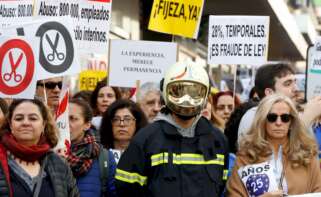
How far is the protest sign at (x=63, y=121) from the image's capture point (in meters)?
7.08

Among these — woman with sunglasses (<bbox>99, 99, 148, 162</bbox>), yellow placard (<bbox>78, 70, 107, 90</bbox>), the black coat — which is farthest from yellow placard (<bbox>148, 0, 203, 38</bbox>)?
the black coat

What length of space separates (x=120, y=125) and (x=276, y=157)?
1.73 metres

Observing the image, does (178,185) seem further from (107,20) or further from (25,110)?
(107,20)

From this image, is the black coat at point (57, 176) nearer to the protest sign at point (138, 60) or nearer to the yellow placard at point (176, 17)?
the protest sign at point (138, 60)

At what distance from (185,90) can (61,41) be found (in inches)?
79.5

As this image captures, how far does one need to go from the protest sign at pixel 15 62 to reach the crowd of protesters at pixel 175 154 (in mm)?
242

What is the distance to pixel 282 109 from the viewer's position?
254 inches

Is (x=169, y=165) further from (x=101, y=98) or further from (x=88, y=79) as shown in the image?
(x=88, y=79)

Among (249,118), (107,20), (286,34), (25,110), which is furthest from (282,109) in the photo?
(286,34)

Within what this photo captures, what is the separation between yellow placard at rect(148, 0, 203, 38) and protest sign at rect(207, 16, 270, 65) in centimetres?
66

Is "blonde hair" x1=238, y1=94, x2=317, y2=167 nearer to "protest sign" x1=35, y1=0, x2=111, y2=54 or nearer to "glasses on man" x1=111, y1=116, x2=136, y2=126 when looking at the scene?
"glasses on man" x1=111, y1=116, x2=136, y2=126

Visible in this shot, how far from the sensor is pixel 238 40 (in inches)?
424

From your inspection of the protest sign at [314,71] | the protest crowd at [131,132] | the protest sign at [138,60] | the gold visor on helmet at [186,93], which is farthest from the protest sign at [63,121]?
the protest sign at [314,71]

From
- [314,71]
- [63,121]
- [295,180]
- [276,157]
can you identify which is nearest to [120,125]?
[63,121]
